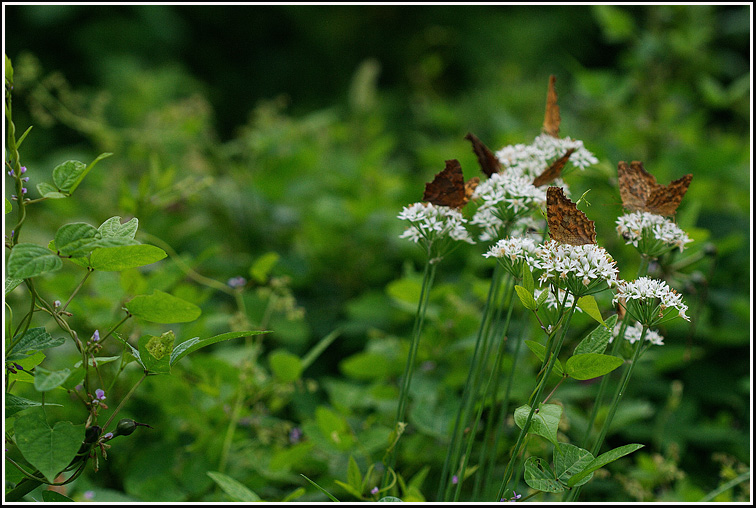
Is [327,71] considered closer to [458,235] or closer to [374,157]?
[374,157]

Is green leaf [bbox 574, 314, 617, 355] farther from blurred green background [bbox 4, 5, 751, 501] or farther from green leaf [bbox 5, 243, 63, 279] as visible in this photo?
green leaf [bbox 5, 243, 63, 279]

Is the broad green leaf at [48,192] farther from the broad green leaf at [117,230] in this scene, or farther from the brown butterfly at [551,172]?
the brown butterfly at [551,172]

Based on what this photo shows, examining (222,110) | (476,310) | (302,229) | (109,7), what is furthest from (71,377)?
(109,7)

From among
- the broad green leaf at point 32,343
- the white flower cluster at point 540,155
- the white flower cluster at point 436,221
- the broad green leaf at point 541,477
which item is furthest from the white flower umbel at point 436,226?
the broad green leaf at point 32,343

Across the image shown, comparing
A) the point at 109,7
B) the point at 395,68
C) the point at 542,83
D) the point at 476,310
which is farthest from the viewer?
the point at 395,68

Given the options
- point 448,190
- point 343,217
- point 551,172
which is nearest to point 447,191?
point 448,190

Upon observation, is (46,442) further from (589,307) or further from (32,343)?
(589,307)

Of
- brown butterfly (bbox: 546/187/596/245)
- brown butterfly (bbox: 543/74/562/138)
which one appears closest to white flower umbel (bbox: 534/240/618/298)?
brown butterfly (bbox: 546/187/596/245)
